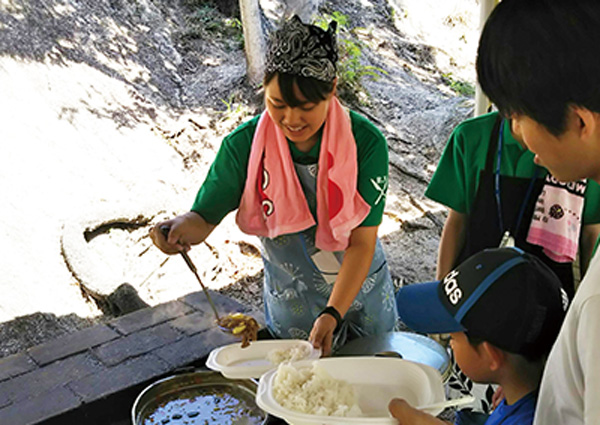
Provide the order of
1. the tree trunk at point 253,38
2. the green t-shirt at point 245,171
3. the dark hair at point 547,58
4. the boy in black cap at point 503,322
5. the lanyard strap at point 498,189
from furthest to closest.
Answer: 1. the tree trunk at point 253,38
2. the green t-shirt at point 245,171
3. the lanyard strap at point 498,189
4. the boy in black cap at point 503,322
5. the dark hair at point 547,58

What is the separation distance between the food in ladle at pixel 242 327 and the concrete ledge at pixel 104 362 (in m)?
0.77

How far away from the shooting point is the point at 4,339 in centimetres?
396

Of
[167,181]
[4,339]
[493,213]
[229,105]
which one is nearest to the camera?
[493,213]

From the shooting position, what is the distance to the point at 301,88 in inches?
70.6

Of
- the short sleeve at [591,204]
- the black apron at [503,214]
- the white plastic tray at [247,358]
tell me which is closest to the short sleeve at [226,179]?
the white plastic tray at [247,358]

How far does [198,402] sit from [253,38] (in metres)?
6.13

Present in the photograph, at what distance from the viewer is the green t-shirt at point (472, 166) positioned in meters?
1.77

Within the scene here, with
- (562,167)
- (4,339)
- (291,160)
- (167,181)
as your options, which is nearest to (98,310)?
(4,339)

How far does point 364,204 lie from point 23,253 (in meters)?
3.63

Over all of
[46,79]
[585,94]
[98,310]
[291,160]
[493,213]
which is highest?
[46,79]

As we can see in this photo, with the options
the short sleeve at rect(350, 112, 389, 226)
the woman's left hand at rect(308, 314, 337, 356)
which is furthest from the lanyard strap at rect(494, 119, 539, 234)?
the woman's left hand at rect(308, 314, 337, 356)

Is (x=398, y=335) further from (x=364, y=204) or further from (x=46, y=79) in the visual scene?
(x=46, y=79)

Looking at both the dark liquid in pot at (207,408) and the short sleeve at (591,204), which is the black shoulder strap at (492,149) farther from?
the dark liquid in pot at (207,408)

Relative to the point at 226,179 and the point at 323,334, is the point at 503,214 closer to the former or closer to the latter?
the point at 323,334
